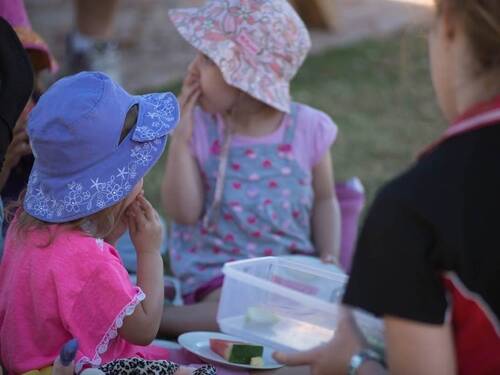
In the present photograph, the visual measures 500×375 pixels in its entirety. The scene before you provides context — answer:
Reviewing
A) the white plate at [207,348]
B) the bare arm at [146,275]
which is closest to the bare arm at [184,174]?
the white plate at [207,348]

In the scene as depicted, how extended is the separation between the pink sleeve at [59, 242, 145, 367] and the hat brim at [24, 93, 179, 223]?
107mm

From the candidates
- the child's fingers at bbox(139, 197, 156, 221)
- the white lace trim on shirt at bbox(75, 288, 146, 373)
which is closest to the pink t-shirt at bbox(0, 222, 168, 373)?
the white lace trim on shirt at bbox(75, 288, 146, 373)

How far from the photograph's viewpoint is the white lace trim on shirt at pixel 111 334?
1.84 m

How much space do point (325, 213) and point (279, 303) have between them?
654mm

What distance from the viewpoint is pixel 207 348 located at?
2248 mm

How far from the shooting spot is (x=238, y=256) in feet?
8.82

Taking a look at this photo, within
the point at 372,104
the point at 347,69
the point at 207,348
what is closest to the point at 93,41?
the point at 372,104

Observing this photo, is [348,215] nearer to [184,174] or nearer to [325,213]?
[325,213]

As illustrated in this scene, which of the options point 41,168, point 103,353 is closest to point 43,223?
point 41,168

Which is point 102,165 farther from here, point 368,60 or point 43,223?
point 368,60

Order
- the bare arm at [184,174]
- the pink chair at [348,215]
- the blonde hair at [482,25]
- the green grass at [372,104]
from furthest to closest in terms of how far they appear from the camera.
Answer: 1. the green grass at [372,104]
2. the pink chair at [348,215]
3. the bare arm at [184,174]
4. the blonde hair at [482,25]

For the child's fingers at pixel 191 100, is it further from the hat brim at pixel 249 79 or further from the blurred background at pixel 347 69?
the blurred background at pixel 347 69

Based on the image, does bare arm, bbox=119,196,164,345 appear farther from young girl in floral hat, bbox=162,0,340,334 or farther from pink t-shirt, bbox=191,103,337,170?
pink t-shirt, bbox=191,103,337,170

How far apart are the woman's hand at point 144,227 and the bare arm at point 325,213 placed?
87 centimetres
